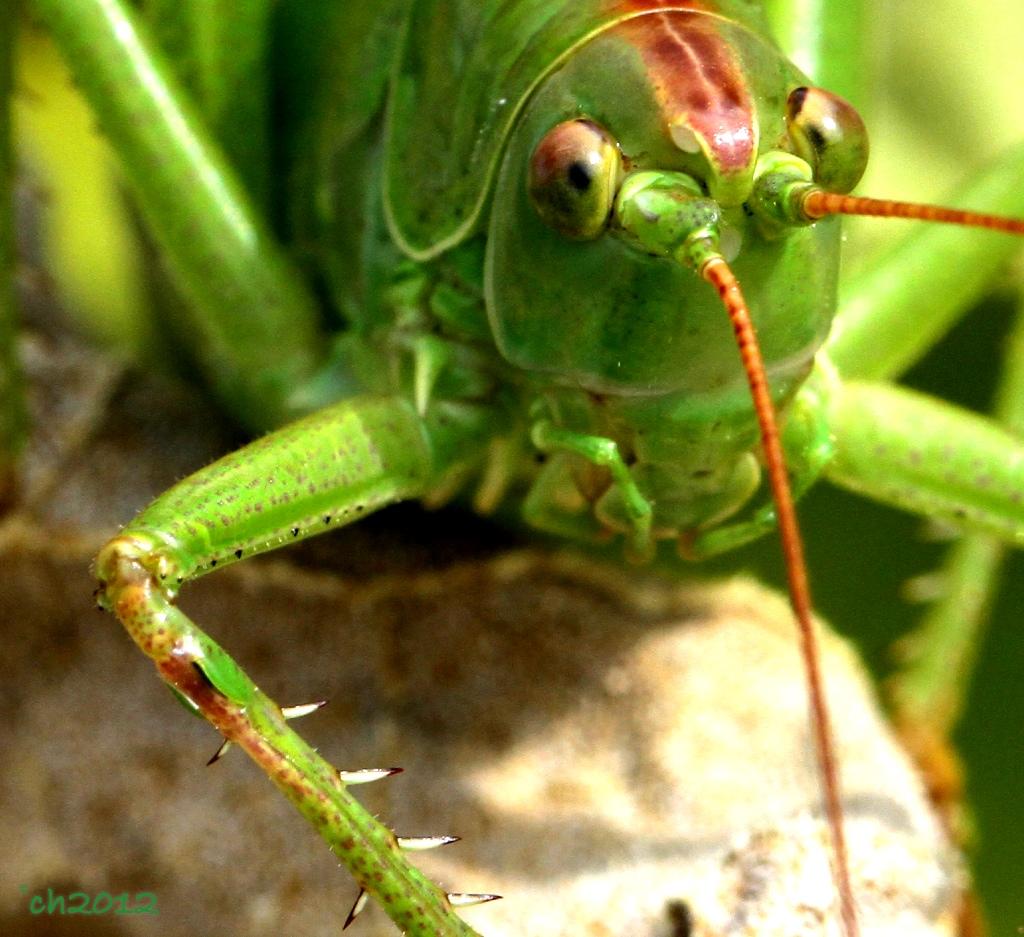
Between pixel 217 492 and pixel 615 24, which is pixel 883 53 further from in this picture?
pixel 217 492

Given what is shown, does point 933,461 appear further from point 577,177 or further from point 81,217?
point 81,217

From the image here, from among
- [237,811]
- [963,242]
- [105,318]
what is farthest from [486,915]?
[105,318]

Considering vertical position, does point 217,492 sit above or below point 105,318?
above

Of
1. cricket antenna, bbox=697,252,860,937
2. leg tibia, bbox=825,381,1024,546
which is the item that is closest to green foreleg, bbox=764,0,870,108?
leg tibia, bbox=825,381,1024,546

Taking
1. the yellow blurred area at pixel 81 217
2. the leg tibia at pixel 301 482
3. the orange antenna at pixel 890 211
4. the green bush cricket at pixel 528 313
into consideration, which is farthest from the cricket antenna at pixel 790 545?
the yellow blurred area at pixel 81 217

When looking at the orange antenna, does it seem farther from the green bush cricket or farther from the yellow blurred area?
the yellow blurred area
